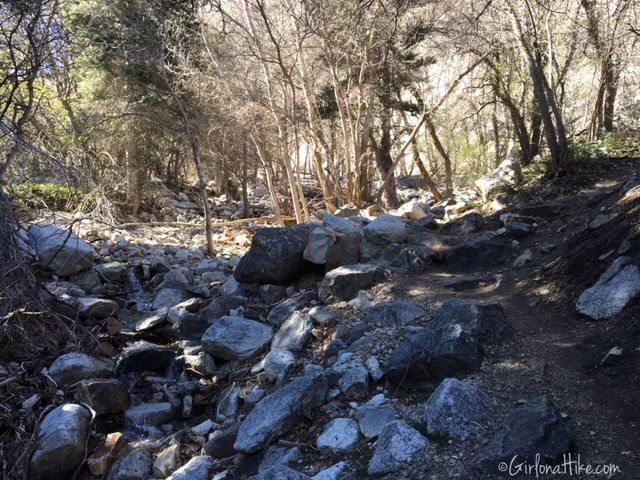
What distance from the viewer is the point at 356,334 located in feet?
15.7

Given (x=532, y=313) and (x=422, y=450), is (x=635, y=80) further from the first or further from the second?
(x=422, y=450)

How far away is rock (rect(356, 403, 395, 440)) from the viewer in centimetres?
341

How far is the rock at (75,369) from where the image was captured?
5.21 metres

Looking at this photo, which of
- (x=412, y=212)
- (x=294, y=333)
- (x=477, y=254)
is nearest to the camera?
(x=294, y=333)

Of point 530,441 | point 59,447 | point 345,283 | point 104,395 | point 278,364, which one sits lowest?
point 59,447

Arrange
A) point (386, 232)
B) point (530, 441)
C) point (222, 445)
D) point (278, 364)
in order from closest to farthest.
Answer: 1. point (530, 441)
2. point (222, 445)
3. point (278, 364)
4. point (386, 232)

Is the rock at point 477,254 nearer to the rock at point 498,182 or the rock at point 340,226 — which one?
the rock at point 340,226

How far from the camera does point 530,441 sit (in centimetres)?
276

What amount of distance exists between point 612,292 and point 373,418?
1.98 meters

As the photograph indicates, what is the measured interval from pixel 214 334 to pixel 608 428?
375cm

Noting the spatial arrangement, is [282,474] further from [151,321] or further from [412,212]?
[412,212]

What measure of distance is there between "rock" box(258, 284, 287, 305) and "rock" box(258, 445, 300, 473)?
→ 3.04 m

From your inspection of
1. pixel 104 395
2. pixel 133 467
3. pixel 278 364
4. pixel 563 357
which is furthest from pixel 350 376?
pixel 104 395

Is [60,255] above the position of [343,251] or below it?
above
